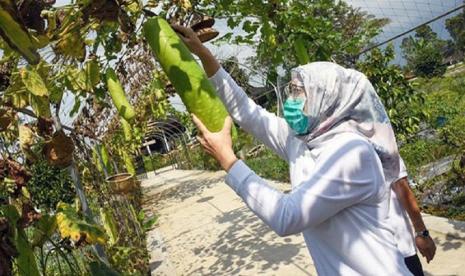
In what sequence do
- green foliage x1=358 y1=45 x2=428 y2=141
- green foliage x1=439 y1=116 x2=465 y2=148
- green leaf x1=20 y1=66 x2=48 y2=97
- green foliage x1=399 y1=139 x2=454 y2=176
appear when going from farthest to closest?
green foliage x1=399 y1=139 x2=454 y2=176 → green foliage x1=439 y1=116 x2=465 y2=148 → green foliage x1=358 y1=45 x2=428 y2=141 → green leaf x1=20 y1=66 x2=48 y2=97

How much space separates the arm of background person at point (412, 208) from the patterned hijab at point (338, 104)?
0.52 meters

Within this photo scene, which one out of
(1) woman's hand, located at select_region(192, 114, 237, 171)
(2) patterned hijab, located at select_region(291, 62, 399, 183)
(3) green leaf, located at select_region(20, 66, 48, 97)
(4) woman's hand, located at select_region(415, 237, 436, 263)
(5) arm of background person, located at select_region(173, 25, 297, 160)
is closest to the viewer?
(3) green leaf, located at select_region(20, 66, 48, 97)

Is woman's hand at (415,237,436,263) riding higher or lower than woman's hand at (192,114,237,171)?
lower

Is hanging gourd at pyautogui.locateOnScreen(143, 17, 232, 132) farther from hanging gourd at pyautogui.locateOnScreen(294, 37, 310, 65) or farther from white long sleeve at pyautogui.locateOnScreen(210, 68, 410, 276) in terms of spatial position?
hanging gourd at pyautogui.locateOnScreen(294, 37, 310, 65)

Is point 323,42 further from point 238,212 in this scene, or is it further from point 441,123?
point 238,212

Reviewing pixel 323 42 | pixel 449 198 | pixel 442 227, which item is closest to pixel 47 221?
pixel 323 42

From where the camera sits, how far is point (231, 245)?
231 inches

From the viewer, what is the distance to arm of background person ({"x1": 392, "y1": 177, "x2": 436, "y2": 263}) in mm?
1953

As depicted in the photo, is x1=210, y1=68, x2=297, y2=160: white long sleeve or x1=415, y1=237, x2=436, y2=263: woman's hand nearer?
x1=210, y1=68, x2=297, y2=160: white long sleeve

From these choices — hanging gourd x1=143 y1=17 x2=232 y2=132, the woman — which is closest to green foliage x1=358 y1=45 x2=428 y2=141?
the woman

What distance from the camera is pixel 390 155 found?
5.19 ft

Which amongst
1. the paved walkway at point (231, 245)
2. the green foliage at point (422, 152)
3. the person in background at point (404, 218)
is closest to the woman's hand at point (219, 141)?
the person in background at point (404, 218)

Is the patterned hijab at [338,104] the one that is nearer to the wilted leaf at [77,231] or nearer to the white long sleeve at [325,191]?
the white long sleeve at [325,191]

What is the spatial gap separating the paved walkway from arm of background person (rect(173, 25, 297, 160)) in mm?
2337
